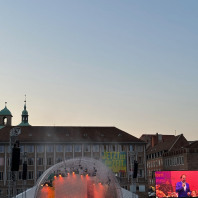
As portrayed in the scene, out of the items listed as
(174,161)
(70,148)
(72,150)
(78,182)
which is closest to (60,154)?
(70,148)

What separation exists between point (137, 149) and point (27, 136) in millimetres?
21507

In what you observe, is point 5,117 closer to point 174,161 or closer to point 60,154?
point 60,154

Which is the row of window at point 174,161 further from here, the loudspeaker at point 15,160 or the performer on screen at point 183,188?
the loudspeaker at point 15,160

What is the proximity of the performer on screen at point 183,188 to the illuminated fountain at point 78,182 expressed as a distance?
1415 centimetres

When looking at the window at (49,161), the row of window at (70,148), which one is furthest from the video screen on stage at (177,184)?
the window at (49,161)

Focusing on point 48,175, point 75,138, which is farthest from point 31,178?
point 48,175

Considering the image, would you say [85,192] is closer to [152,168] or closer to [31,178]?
[31,178]

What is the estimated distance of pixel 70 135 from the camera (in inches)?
2840

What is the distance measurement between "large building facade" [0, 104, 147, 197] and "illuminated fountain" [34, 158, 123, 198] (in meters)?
37.0

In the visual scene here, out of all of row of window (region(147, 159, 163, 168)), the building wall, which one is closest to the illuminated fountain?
the building wall

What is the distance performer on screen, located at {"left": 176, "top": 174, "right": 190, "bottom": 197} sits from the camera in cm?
4097

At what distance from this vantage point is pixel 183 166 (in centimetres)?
6812

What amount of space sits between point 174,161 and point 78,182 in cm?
4810

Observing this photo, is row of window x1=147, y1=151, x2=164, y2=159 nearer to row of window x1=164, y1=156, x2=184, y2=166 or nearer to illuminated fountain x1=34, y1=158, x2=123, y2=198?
row of window x1=164, y1=156, x2=184, y2=166
